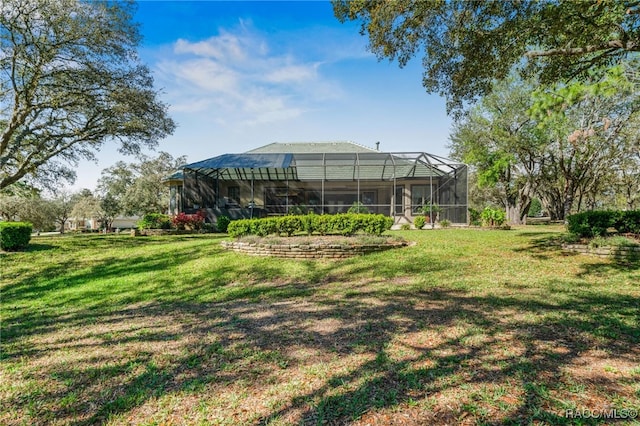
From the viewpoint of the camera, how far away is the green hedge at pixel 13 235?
957 centimetres

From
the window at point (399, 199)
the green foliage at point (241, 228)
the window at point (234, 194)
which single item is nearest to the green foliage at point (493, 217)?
the window at point (399, 199)

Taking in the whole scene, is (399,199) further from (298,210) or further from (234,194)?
(234,194)

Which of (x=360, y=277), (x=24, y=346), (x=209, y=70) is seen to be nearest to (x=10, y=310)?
(x=24, y=346)

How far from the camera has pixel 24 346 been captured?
391 centimetres

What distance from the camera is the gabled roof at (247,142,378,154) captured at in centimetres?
2283

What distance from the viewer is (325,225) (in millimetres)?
9469

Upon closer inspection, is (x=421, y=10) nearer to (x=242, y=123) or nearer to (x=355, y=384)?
(x=355, y=384)

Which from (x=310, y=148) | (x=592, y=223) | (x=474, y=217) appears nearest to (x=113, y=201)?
(x=310, y=148)

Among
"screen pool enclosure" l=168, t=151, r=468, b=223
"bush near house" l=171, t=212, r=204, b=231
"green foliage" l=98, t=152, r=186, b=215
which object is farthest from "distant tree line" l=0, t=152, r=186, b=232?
"bush near house" l=171, t=212, r=204, b=231

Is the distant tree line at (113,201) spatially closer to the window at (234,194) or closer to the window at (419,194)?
the window at (234,194)

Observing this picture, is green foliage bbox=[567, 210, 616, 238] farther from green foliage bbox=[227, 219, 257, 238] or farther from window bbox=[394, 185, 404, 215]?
window bbox=[394, 185, 404, 215]

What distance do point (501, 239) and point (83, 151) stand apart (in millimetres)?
17934

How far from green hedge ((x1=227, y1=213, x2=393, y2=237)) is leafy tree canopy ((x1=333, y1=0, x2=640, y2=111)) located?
392 cm

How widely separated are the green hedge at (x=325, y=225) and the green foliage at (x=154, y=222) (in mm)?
8291
